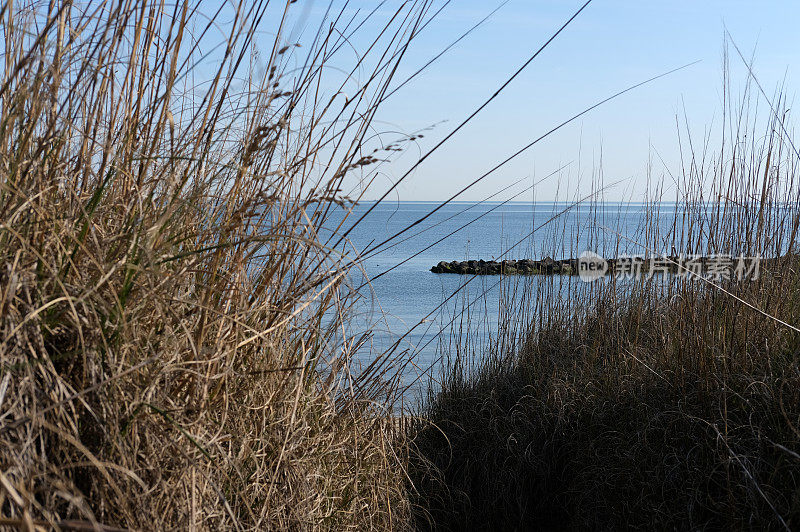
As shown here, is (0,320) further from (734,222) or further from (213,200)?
(734,222)

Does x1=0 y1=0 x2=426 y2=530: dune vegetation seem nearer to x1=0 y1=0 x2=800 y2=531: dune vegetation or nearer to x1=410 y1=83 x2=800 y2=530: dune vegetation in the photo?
x1=0 y1=0 x2=800 y2=531: dune vegetation

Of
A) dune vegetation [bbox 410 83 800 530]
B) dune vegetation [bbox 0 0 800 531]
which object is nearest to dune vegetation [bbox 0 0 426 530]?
dune vegetation [bbox 0 0 800 531]

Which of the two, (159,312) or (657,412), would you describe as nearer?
(159,312)

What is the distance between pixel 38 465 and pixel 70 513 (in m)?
0.07

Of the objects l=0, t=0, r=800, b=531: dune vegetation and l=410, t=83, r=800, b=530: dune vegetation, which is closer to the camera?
l=0, t=0, r=800, b=531: dune vegetation

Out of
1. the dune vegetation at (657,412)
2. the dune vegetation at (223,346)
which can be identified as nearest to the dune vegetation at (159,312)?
the dune vegetation at (223,346)

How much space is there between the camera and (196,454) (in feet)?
2.99

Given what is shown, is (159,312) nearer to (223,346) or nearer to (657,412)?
(223,346)

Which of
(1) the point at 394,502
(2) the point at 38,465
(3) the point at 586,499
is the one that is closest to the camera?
(2) the point at 38,465

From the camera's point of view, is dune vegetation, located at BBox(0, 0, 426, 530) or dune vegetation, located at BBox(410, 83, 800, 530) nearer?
dune vegetation, located at BBox(0, 0, 426, 530)

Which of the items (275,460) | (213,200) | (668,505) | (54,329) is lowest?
(668,505)

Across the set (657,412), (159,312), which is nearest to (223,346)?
(159,312)

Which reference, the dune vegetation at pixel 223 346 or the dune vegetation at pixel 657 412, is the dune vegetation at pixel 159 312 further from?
the dune vegetation at pixel 657 412

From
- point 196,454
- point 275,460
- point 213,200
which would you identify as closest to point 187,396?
point 196,454
